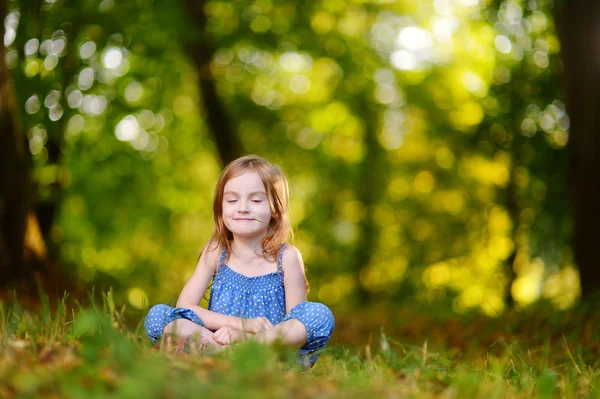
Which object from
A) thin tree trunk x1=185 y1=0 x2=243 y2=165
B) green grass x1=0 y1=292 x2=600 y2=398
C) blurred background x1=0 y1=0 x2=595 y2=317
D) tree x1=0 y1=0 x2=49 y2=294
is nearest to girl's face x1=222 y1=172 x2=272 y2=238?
green grass x1=0 y1=292 x2=600 y2=398

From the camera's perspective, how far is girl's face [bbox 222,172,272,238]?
12.6 ft

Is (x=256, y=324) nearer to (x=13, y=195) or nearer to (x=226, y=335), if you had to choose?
(x=226, y=335)

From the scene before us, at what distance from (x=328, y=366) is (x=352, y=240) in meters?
16.2

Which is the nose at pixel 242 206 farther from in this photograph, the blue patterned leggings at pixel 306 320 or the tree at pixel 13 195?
the tree at pixel 13 195

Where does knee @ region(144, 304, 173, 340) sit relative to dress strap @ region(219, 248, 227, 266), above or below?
below

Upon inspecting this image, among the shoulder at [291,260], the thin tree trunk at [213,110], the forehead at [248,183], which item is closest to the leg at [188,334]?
the shoulder at [291,260]

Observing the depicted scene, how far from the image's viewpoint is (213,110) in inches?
474

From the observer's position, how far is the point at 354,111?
16547mm

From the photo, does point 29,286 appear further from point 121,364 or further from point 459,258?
point 459,258

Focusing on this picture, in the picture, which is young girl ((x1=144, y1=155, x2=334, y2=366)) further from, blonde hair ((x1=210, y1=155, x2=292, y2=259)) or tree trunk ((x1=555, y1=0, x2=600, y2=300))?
tree trunk ((x1=555, y1=0, x2=600, y2=300))

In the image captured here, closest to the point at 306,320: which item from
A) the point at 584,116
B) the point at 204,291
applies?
the point at 204,291

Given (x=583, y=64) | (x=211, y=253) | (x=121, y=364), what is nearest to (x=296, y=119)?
(x=583, y=64)

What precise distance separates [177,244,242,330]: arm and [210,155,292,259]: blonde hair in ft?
0.28

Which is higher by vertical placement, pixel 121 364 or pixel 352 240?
pixel 121 364
